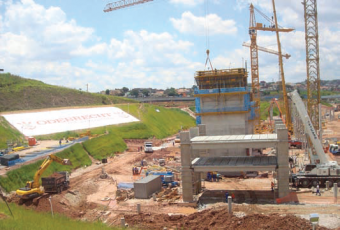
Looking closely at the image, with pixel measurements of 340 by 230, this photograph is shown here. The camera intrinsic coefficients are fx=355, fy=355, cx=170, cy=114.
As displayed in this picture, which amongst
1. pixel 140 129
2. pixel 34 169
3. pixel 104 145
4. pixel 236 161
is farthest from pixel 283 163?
pixel 140 129

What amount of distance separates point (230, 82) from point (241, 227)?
2777cm

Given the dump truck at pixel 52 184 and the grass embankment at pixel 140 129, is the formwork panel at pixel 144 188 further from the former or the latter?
the grass embankment at pixel 140 129

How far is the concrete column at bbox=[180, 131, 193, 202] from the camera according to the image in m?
29.5

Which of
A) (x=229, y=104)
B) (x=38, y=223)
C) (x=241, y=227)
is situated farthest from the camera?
(x=229, y=104)

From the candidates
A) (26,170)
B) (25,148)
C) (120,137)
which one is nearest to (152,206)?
(26,170)

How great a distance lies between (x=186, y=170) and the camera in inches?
1172

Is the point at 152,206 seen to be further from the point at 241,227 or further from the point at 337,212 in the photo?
the point at 337,212

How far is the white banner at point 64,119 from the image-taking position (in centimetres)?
6150

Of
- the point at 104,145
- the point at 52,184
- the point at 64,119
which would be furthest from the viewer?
the point at 64,119

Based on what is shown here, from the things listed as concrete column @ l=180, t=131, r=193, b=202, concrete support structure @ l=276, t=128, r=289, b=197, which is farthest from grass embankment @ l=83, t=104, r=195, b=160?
concrete support structure @ l=276, t=128, r=289, b=197

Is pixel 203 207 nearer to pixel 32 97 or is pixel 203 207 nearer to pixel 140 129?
pixel 140 129

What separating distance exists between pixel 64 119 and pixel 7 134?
15.7 m

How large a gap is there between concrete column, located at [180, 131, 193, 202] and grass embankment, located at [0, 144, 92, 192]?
1741 cm

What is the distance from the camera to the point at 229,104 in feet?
153
